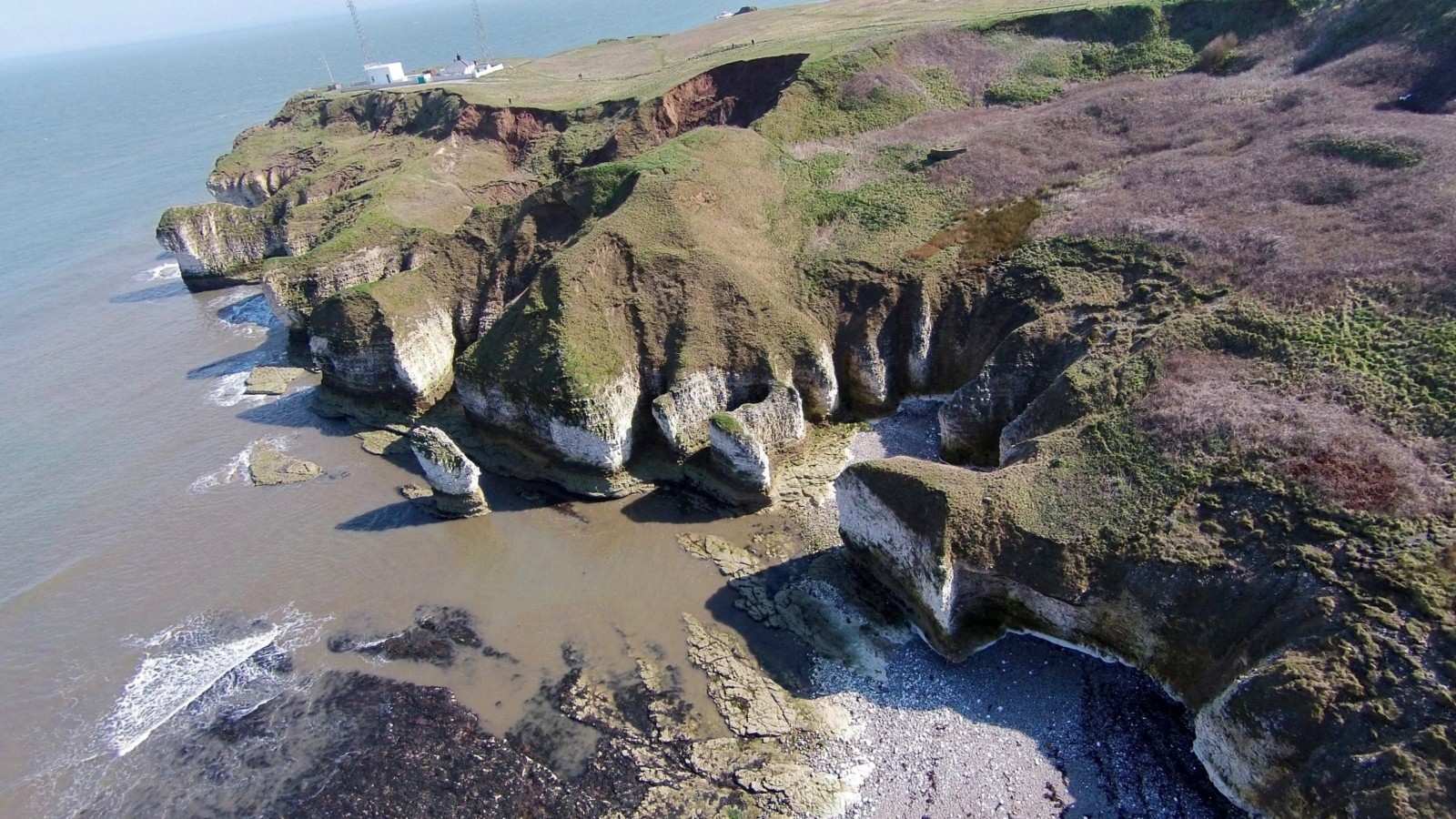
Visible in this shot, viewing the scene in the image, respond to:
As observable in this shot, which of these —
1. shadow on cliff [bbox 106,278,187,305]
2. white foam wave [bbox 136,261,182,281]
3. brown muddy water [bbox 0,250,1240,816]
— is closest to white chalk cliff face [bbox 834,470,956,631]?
brown muddy water [bbox 0,250,1240,816]

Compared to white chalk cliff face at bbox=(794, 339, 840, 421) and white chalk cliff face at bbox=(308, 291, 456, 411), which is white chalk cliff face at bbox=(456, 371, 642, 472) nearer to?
white chalk cliff face at bbox=(308, 291, 456, 411)

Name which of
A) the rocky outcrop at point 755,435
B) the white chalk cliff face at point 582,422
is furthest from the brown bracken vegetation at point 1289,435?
the white chalk cliff face at point 582,422

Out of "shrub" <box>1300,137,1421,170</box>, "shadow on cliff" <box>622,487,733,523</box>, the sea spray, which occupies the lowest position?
"shadow on cliff" <box>622,487,733,523</box>

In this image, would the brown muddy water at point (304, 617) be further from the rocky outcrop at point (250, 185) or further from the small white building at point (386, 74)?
the small white building at point (386, 74)

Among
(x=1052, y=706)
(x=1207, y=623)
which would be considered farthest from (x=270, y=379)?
(x=1207, y=623)

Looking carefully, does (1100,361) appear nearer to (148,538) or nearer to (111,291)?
(148,538)
